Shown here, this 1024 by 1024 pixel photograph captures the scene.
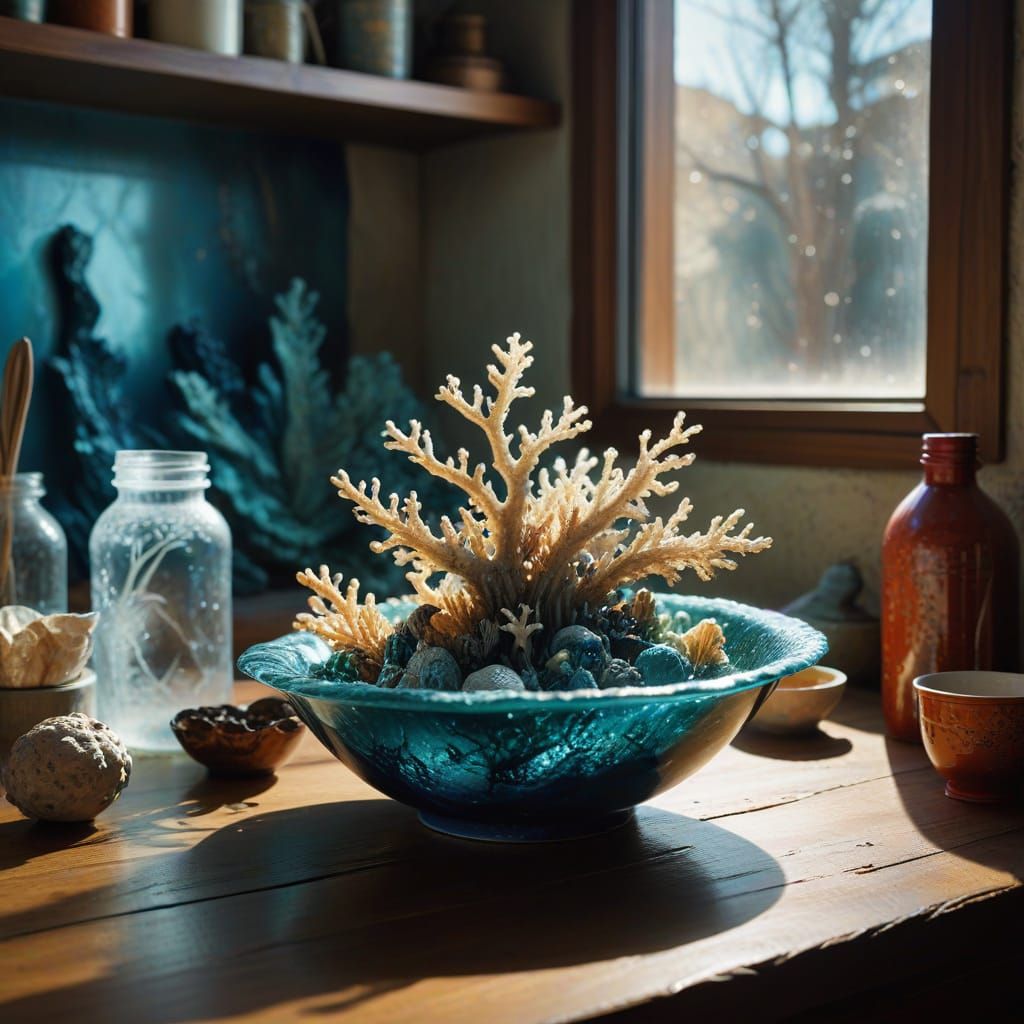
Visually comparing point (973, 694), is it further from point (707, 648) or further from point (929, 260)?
point (929, 260)

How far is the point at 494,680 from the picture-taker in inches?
33.5

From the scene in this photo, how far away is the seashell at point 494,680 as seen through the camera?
0.85m

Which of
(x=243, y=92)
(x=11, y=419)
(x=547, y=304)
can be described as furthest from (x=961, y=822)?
(x=243, y=92)

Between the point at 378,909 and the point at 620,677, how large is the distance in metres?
0.21

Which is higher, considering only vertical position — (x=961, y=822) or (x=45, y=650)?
(x=45, y=650)

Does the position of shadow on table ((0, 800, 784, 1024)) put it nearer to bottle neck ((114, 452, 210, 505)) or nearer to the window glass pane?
bottle neck ((114, 452, 210, 505))

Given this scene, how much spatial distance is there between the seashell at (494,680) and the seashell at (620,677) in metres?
0.06

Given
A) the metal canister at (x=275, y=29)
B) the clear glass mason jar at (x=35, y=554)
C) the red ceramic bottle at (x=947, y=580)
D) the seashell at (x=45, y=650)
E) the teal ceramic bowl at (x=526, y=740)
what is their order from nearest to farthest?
the teal ceramic bowl at (x=526, y=740), the seashell at (x=45, y=650), the red ceramic bottle at (x=947, y=580), the clear glass mason jar at (x=35, y=554), the metal canister at (x=275, y=29)

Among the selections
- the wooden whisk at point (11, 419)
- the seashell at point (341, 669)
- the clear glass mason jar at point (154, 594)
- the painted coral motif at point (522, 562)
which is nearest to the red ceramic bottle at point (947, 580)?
Result: the painted coral motif at point (522, 562)

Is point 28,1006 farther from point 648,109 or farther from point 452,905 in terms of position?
point 648,109

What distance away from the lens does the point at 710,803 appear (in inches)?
39.7

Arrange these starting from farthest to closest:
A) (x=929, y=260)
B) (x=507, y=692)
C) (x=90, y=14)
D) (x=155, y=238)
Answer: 1. (x=155, y=238)
2. (x=90, y=14)
3. (x=929, y=260)
4. (x=507, y=692)

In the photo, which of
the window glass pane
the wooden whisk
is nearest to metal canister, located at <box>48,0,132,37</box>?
the wooden whisk

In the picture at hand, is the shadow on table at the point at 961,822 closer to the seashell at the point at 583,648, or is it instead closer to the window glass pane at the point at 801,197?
the seashell at the point at 583,648
